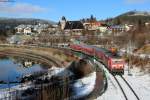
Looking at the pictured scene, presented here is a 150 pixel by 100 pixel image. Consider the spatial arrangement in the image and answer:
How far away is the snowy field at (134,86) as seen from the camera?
1344 inches

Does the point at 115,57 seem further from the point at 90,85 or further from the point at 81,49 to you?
the point at 81,49

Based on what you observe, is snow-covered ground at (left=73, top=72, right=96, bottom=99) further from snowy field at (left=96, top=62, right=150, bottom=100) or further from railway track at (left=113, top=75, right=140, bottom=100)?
railway track at (left=113, top=75, right=140, bottom=100)

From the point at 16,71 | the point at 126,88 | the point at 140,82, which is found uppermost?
the point at 126,88

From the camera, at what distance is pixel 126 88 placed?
38531mm

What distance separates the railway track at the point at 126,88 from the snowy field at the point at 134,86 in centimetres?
33

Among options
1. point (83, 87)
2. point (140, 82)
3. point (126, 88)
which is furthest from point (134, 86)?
point (83, 87)

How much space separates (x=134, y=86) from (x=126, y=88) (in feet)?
5.01

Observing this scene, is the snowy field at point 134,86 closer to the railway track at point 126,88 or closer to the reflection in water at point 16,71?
the railway track at point 126,88

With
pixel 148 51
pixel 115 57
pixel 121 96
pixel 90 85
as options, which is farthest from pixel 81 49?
pixel 121 96

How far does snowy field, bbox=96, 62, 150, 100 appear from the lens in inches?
1344

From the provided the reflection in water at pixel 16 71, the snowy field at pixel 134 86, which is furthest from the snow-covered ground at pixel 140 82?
the reflection in water at pixel 16 71

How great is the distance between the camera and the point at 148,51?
82.9 m

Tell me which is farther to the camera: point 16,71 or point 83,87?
point 16,71

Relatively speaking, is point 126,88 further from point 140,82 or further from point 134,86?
point 140,82
